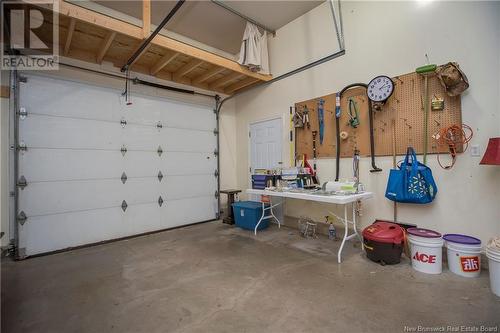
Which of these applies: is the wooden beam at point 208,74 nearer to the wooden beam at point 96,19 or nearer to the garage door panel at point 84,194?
the wooden beam at point 96,19

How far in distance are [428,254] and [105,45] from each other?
4865 millimetres

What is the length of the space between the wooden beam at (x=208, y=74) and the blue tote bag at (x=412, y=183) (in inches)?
128

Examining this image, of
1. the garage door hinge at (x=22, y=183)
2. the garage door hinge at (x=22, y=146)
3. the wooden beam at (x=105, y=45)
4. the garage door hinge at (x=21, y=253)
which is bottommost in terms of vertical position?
the garage door hinge at (x=21, y=253)

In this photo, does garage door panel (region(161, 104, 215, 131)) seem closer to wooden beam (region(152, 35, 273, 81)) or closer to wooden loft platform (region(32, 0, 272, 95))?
wooden loft platform (region(32, 0, 272, 95))

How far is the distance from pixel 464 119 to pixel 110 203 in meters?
5.05

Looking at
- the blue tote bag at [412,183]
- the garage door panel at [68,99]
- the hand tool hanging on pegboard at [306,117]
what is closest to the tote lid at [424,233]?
the blue tote bag at [412,183]

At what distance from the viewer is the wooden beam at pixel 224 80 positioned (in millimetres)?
4630

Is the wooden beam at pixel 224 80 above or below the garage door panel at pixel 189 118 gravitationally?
above

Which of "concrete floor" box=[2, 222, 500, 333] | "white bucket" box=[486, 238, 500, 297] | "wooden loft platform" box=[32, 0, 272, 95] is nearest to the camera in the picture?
"concrete floor" box=[2, 222, 500, 333]

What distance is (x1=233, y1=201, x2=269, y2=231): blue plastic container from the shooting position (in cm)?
423

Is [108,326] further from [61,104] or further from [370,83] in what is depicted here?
[370,83]

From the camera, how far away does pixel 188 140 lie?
486 centimetres

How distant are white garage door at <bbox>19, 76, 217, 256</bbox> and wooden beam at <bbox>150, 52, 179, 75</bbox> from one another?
519 mm

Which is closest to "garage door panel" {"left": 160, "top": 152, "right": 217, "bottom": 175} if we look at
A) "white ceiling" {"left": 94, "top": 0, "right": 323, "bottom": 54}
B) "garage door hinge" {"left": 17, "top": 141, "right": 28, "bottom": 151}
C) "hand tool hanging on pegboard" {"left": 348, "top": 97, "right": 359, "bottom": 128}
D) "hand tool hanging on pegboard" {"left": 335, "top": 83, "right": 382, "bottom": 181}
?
"garage door hinge" {"left": 17, "top": 141, "right": 28, "bottom": 151}
